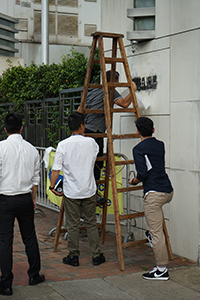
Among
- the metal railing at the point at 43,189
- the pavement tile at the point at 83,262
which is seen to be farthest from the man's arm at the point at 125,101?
the metal railing at the point at 43,189

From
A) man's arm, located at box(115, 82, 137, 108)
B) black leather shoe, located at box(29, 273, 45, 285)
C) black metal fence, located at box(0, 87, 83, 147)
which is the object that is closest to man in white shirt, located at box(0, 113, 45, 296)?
black leather shoe, located at box(29, 273, 45, 285)

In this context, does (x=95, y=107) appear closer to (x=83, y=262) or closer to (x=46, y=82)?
(x=83, y=262)

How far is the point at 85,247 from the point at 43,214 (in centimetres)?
242

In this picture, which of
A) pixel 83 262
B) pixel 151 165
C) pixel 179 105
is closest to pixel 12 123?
pixel 151 165

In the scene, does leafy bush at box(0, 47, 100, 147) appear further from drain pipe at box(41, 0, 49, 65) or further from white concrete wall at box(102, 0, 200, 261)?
drain pipe at box(41, 0, 49, 65)

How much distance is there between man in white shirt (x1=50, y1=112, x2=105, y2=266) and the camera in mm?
5594

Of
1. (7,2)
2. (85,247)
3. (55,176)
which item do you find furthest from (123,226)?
(7,2)

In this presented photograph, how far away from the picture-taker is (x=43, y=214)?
8883 millimetres

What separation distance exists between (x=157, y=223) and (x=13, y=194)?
165 centimetres

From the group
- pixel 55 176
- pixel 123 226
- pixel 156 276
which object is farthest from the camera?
pixel 123 226

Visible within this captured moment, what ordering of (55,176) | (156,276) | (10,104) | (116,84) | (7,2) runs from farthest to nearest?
(7,2)
(10,104)
(116,84)
(55,176)
(156,276)

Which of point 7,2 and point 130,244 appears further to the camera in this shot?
point 7,2

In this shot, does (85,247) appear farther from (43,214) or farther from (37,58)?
(37,58)

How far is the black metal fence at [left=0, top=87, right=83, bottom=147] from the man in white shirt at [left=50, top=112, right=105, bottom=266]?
9.32 feet
